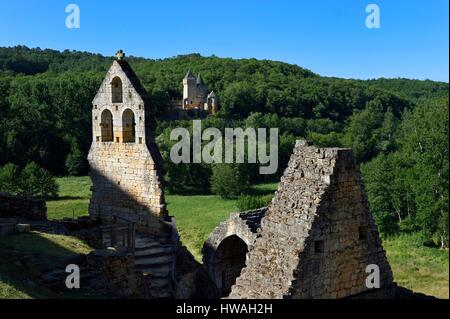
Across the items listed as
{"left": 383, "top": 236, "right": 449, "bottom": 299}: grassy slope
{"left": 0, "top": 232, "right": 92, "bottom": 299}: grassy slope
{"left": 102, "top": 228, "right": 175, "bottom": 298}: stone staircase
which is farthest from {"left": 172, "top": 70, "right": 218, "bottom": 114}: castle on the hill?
{"left": 0, "top": 232, "right": 92, "bottom": 299}: grassy slope

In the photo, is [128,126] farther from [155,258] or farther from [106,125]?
[155,258]

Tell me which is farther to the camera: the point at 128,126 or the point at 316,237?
the point at 128,126

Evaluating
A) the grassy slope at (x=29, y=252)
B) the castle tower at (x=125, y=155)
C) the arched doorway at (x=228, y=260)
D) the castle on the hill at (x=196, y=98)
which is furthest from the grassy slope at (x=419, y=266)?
the castle on the hill at (x=196, y=98)

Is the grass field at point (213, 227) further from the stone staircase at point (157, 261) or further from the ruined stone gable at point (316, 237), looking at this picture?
the ruined stone gable at point (316, 237)

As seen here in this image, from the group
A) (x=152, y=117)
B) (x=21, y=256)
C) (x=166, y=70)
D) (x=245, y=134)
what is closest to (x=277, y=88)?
(x=166, y=70)

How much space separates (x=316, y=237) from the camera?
8891mm

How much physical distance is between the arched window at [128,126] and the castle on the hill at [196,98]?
71.2 meters

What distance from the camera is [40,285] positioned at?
970cm

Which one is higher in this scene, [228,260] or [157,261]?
[157,261]

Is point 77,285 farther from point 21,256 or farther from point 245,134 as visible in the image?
point 245,134

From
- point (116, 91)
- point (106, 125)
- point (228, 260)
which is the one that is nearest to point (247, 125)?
point (228, 260)

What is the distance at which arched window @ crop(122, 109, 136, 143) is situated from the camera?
1656 centimetres

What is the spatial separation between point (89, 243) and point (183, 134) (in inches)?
1748

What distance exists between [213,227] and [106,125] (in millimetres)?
21925
